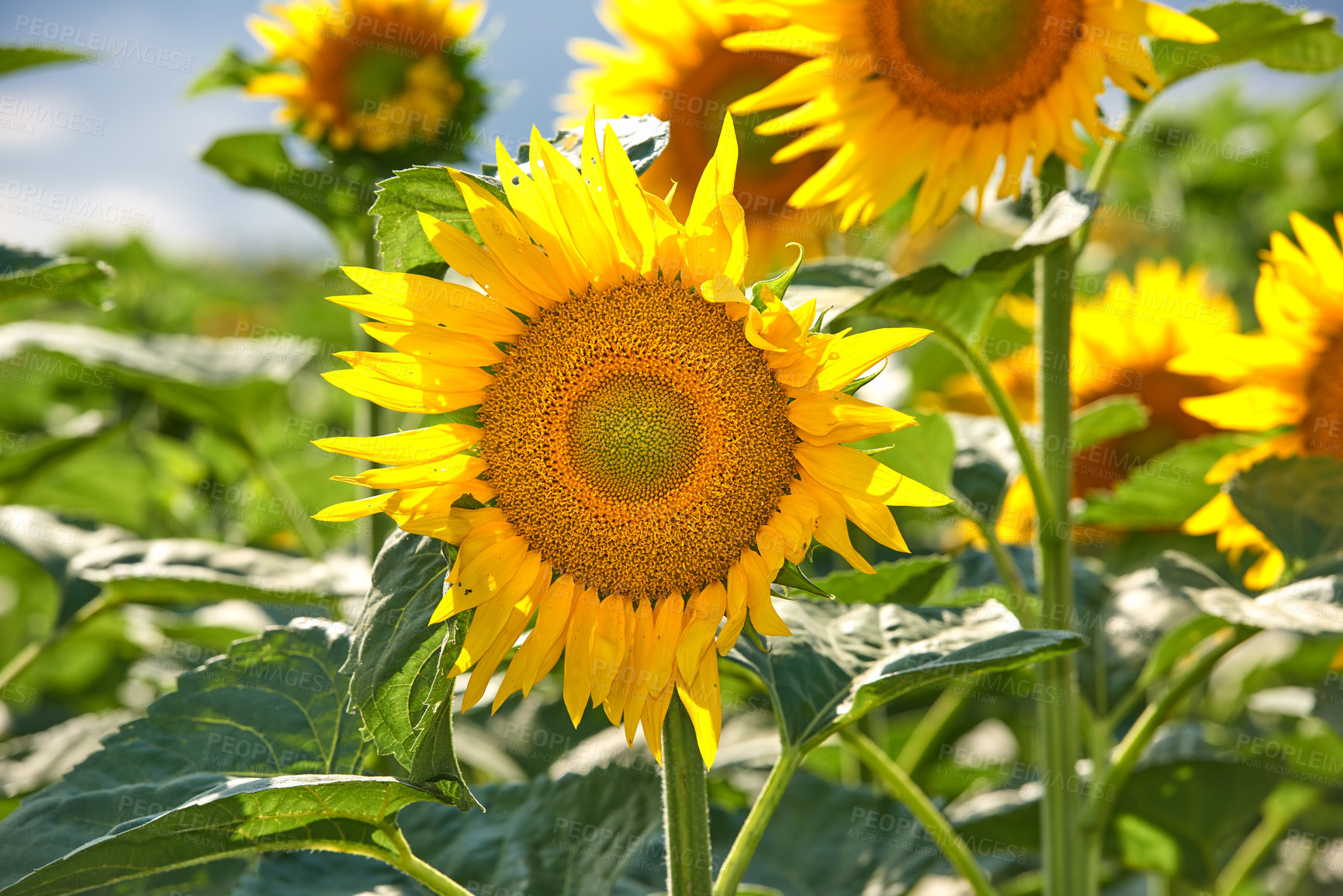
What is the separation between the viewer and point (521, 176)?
0.77 m

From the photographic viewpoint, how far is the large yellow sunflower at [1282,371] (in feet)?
4.29

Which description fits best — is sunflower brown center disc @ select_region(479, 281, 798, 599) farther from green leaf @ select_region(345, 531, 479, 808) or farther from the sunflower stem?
the sunflower stem

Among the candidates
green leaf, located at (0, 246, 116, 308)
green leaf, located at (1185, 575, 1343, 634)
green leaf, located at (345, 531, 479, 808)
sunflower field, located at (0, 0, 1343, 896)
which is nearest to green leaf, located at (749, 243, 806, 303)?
sunflower field, located at (0, 0, 1343, 896)

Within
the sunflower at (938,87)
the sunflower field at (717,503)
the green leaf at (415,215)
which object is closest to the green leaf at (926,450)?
the sunflower field at (717,503)

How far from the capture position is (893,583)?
112cm

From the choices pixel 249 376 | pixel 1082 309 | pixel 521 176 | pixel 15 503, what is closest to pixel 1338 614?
pixel 521 176

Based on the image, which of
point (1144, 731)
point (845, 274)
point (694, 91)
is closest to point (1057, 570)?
point (1144, 731)

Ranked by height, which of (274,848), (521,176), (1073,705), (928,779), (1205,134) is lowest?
(928,779)

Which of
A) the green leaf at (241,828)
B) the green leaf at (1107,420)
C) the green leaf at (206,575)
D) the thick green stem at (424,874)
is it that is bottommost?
the thick green stem at (424,874)

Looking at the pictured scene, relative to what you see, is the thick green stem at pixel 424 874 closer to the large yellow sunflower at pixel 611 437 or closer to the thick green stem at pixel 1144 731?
the large yellow sunflower at pixel 611 437

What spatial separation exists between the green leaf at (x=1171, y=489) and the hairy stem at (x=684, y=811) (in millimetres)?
841

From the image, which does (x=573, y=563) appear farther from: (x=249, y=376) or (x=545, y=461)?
(x=249, y=376)

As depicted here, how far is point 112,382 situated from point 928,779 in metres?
1.70

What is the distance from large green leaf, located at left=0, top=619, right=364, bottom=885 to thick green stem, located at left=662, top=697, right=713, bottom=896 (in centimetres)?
32
